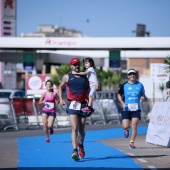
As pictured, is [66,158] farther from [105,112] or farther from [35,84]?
[35,84]

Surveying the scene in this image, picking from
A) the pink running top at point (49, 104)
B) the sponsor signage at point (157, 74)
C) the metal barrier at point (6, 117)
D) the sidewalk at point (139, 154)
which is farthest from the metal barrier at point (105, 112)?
the sidewalk at point (139, 154)

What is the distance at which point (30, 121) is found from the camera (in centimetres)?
3017

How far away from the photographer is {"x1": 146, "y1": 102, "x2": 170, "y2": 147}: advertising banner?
19.0m

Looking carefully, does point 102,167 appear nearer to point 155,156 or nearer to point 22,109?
point 155,156

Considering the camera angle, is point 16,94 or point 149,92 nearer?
point 16,94

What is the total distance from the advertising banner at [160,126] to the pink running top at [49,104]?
2796 mm

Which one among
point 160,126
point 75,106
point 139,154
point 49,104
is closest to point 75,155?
point 75,106

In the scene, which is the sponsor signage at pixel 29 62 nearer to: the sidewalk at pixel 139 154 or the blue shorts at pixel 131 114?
the sidewalk at pixel 139 154

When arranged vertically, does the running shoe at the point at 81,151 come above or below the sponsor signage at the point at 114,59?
below

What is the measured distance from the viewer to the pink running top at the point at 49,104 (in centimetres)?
2061

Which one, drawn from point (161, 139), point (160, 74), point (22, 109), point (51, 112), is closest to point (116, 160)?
point (161, 139)

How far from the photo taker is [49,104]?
20688mm

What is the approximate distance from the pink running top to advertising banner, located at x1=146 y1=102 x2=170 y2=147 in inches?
110

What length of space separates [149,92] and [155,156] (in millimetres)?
45658
